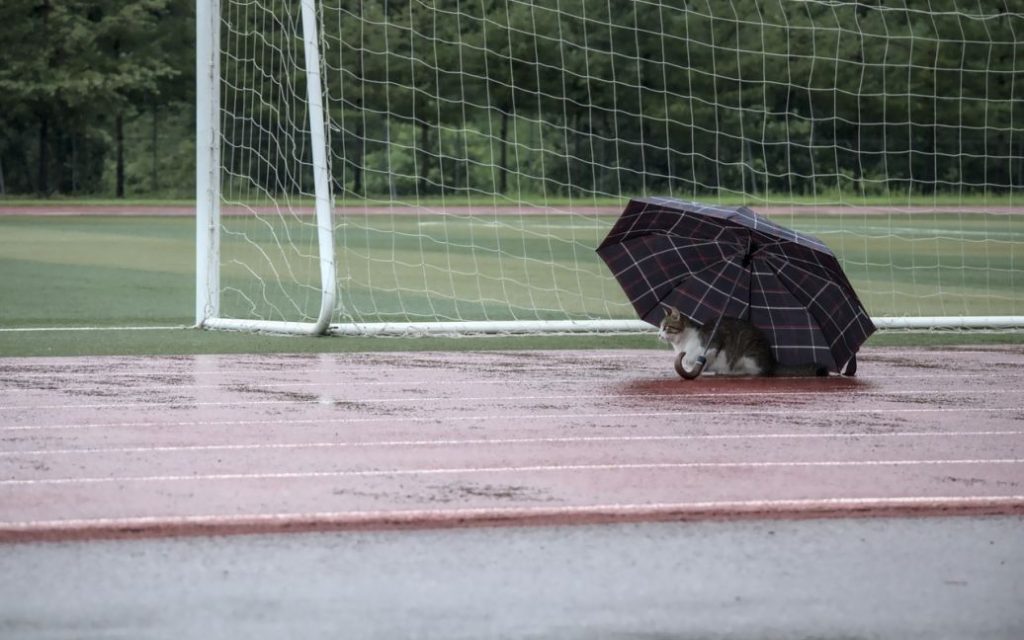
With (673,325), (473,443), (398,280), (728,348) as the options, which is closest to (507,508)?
(473,443)

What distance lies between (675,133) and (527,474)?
30861 millimetres

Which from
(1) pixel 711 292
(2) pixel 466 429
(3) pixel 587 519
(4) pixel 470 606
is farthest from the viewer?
(1) pixel 711 292

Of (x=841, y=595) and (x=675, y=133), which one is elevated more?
(x=675, y=133)

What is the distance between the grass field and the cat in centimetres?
210

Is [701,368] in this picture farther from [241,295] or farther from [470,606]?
[241,295]

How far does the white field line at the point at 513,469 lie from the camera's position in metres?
6.27

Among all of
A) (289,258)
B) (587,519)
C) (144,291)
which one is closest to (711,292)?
(587,519)

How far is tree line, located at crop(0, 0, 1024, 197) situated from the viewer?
1171 inches

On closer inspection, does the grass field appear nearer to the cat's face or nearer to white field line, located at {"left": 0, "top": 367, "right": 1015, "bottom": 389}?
white field line, located at {"left": 0, "top": 367, "right": 1015, "bottom": 389}

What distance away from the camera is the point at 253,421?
7852mm

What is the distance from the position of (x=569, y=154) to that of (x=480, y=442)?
81.7 feet

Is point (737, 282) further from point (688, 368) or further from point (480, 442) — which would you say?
point (480, 442)

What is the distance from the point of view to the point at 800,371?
9586 mm

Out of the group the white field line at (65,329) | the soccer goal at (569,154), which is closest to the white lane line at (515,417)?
the soccer goal at (569,154)
